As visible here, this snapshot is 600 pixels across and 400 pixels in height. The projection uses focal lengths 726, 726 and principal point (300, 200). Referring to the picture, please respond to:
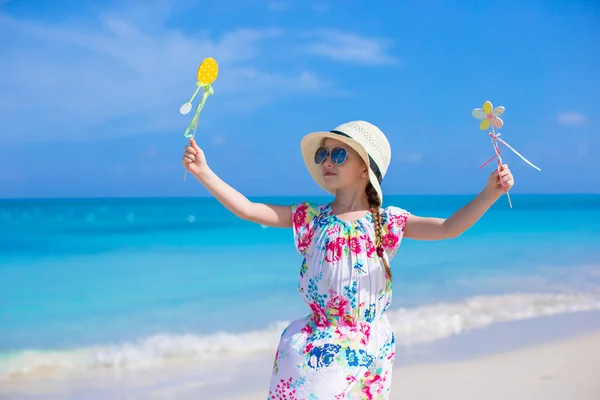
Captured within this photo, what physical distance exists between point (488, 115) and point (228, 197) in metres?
1.07

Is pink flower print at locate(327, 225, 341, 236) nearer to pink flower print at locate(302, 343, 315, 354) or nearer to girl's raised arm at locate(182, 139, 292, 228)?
girl's raised arm at locate(182, 139, 292, 228)

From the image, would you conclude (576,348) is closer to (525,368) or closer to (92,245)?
(525,368)

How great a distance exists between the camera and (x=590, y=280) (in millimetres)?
10383

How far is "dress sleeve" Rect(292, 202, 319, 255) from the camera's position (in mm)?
2945

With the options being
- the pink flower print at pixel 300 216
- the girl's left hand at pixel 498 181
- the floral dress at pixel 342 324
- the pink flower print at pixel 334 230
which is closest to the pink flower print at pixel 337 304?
the floral dress at pixel 342 324

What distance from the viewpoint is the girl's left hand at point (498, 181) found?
2639 millimetres

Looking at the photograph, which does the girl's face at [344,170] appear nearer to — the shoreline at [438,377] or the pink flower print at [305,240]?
the pink flower print at [305,240]

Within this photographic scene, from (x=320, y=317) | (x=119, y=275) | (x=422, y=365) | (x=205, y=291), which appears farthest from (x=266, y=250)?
(x=320, y=317)

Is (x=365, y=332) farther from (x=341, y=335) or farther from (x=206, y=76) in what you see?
(x=206, y=76)

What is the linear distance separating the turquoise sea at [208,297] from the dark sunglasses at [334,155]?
114 inches

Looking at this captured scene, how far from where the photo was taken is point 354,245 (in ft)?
9.22

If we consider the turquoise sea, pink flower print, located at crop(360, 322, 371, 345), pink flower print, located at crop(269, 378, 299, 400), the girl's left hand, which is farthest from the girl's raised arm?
the turquoise sea

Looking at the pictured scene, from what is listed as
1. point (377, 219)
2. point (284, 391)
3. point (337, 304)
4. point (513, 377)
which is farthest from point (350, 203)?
point (513, 377)

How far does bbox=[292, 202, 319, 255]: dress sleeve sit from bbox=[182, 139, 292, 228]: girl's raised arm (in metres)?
0.04
